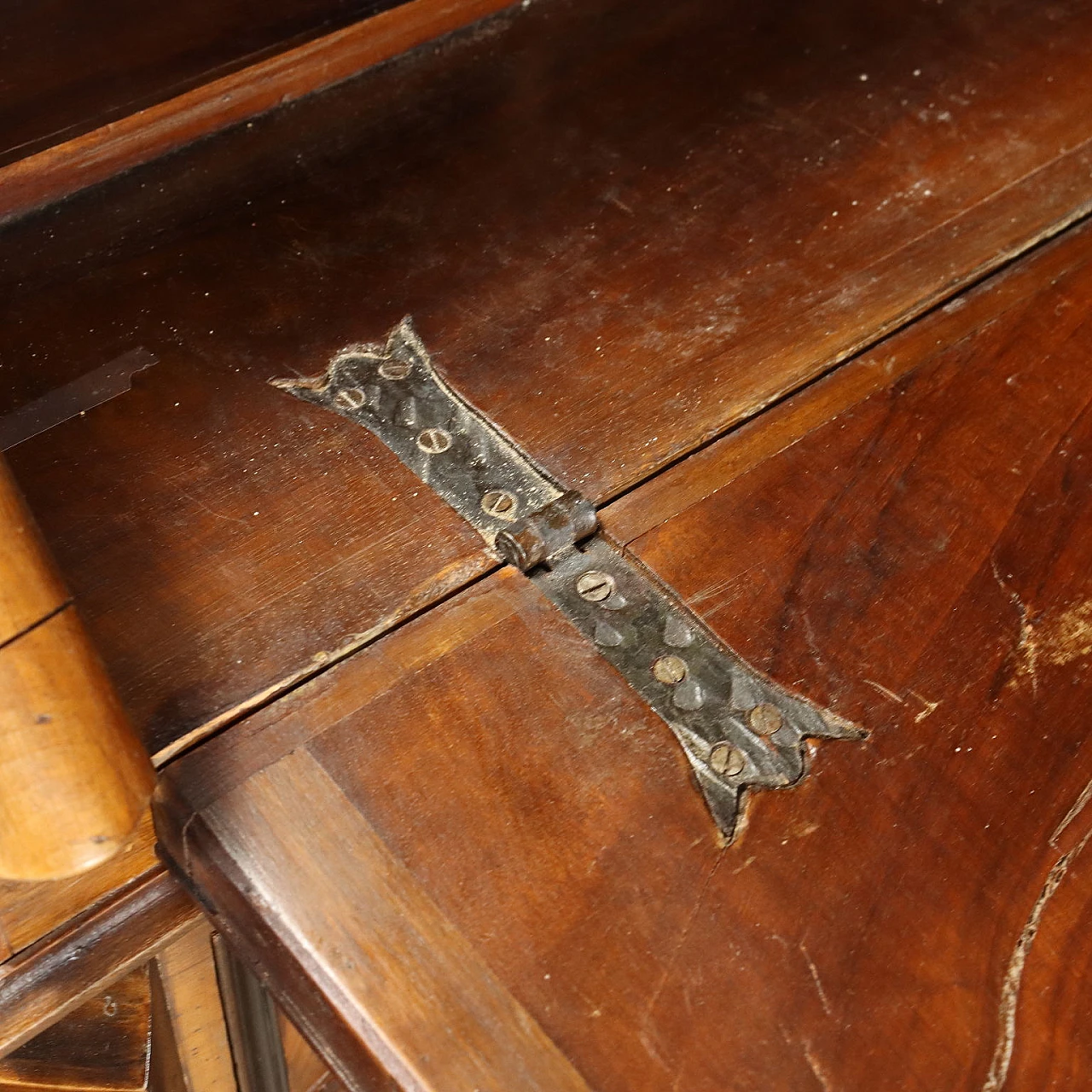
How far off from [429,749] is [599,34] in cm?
77

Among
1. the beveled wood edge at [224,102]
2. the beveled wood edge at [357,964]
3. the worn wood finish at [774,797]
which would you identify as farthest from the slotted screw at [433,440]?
the beveled wood edge at [224,102]

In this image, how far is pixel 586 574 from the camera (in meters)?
0.85

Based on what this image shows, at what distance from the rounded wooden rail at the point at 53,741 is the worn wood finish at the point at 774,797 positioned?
0.12 metres

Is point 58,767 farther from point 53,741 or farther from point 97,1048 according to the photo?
point 97,1048

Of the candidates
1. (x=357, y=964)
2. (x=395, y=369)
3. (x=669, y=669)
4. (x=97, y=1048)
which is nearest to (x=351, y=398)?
(x=395, y=369)

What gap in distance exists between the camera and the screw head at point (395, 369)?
3.02 feet

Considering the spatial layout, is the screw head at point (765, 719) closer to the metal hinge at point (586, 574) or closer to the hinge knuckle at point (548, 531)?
the metal hinge at point (586, 574)

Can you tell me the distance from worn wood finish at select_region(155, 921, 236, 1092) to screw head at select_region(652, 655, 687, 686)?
1.20ft

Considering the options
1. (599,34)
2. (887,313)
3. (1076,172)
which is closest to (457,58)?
(599,34)

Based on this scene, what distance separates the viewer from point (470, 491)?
0.87 m

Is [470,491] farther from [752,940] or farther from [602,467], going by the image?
[752,940]

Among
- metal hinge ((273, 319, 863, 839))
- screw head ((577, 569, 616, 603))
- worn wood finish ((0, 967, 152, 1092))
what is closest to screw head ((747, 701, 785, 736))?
metal hinge ((273, 319, 863, 839))

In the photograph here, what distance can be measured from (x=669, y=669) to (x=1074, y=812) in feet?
0.92

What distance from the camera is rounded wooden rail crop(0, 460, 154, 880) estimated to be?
1.87ft
